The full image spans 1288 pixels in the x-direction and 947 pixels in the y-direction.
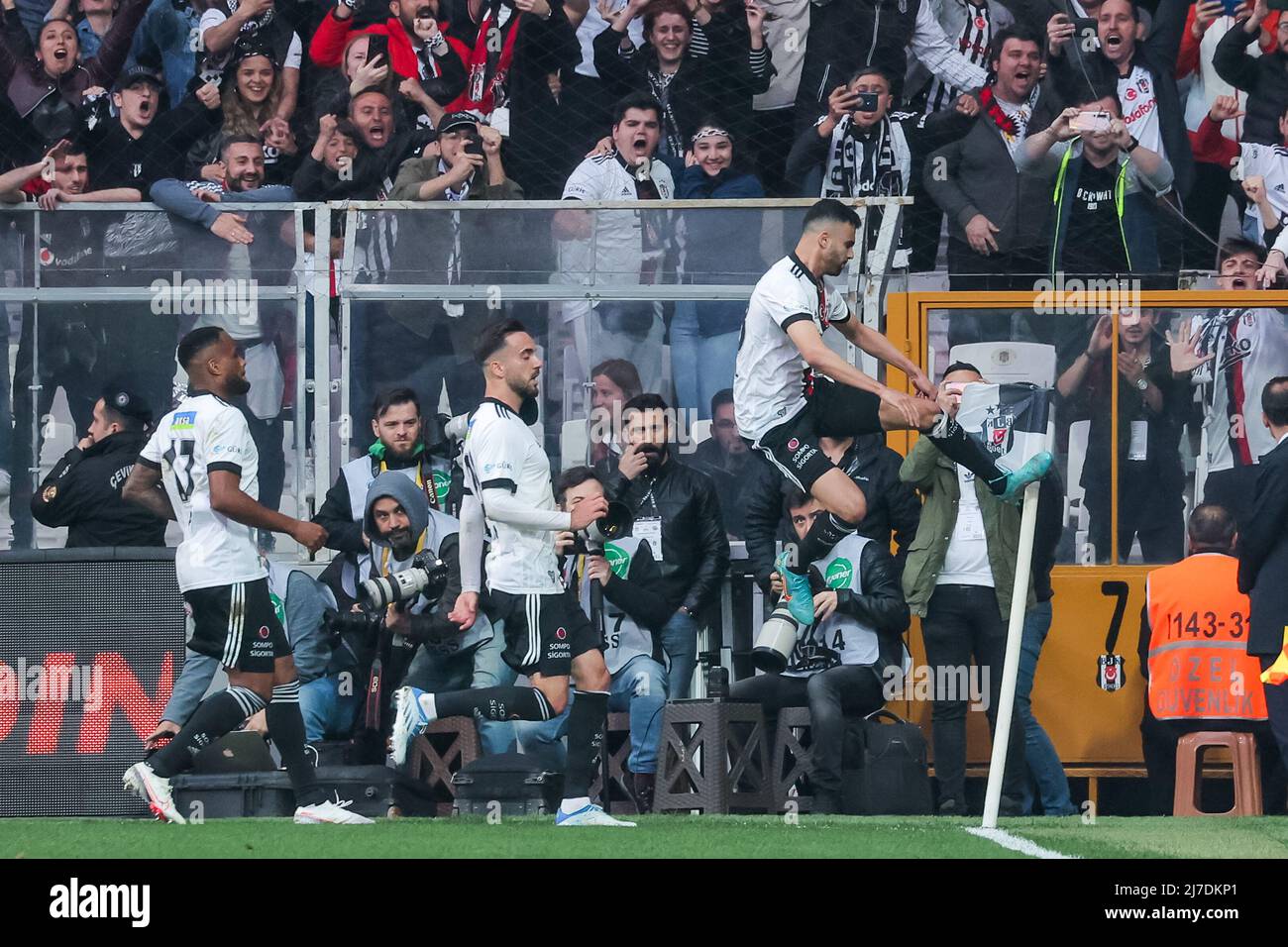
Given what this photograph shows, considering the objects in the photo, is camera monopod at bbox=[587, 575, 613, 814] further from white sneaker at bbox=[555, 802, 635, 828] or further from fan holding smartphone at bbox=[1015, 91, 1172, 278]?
fan holding smartphone at bbox=[1015, 91, 1172, 278]

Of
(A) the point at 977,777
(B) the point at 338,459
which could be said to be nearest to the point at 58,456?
(B) the point at 338,459

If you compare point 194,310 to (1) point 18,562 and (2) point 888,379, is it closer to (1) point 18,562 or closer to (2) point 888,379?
(1) point 18,562

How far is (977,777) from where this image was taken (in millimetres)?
8836

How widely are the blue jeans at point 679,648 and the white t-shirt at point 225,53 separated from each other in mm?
3785

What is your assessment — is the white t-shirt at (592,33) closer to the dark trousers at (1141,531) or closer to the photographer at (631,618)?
the photographer at (631,618)

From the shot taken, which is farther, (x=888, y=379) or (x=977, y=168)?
(x=977, y=168)

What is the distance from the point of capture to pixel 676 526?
870 cm

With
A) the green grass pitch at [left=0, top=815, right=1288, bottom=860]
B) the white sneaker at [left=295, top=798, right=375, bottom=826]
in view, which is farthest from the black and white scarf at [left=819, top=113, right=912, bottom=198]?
the white sneaker at [left=295, top=798, right=375, bottom=826]

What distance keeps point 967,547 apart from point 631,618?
144 centimetres

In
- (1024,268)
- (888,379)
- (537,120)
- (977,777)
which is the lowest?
(977,777)

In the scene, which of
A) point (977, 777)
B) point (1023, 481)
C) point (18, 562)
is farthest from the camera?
point (977, 777)

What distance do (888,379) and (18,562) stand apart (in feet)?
12.6

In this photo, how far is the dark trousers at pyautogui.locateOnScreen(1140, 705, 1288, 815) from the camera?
846 centimetres

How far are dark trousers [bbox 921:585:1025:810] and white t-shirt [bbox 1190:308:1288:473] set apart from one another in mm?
1542
